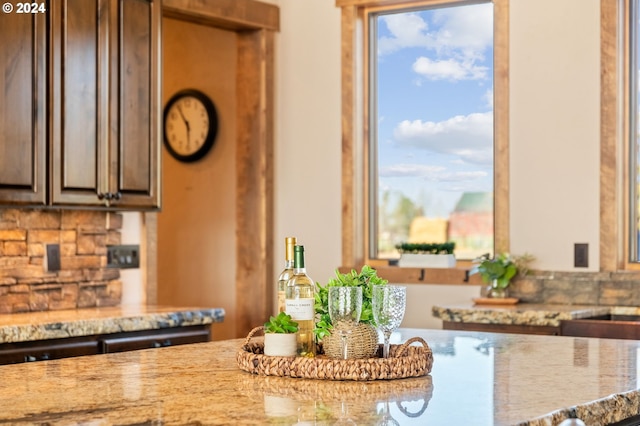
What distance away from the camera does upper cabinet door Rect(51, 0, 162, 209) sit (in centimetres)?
415

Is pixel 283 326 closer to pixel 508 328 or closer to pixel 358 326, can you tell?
pixel 358 326

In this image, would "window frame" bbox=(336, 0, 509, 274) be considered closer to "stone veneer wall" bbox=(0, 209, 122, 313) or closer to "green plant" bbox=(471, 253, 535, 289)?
"green plant" bbox=(471, 253, 535, 289)

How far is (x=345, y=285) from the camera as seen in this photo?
7.23 ft

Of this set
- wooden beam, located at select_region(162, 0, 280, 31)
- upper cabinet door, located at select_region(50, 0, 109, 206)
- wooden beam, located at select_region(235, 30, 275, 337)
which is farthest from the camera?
wooden beam, located at select_region(235, 30, 275, 337)

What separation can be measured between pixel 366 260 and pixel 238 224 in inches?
32.8

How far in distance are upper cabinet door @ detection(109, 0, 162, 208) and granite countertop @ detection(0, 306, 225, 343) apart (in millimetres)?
497

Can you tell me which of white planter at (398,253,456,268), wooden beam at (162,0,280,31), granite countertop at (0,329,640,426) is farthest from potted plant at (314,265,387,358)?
wooden beam at (162,0,280,31)

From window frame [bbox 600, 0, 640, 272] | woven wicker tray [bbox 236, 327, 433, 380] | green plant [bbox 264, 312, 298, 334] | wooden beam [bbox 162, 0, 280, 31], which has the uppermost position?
wooden beam [bbox 162, 0, 280, 31]

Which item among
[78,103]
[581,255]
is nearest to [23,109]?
[78,103]

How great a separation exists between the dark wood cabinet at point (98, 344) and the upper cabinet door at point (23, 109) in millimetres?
602

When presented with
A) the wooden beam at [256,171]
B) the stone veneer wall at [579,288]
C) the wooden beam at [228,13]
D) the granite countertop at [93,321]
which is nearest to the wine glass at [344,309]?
the granite countertop at [93,321]

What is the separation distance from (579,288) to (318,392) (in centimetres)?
304

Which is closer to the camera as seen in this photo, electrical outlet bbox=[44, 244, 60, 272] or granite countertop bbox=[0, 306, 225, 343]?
granite countertop bbox=[0, 306, 225, 343]

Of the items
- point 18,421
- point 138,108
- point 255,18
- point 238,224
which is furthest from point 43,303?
point 18,421
